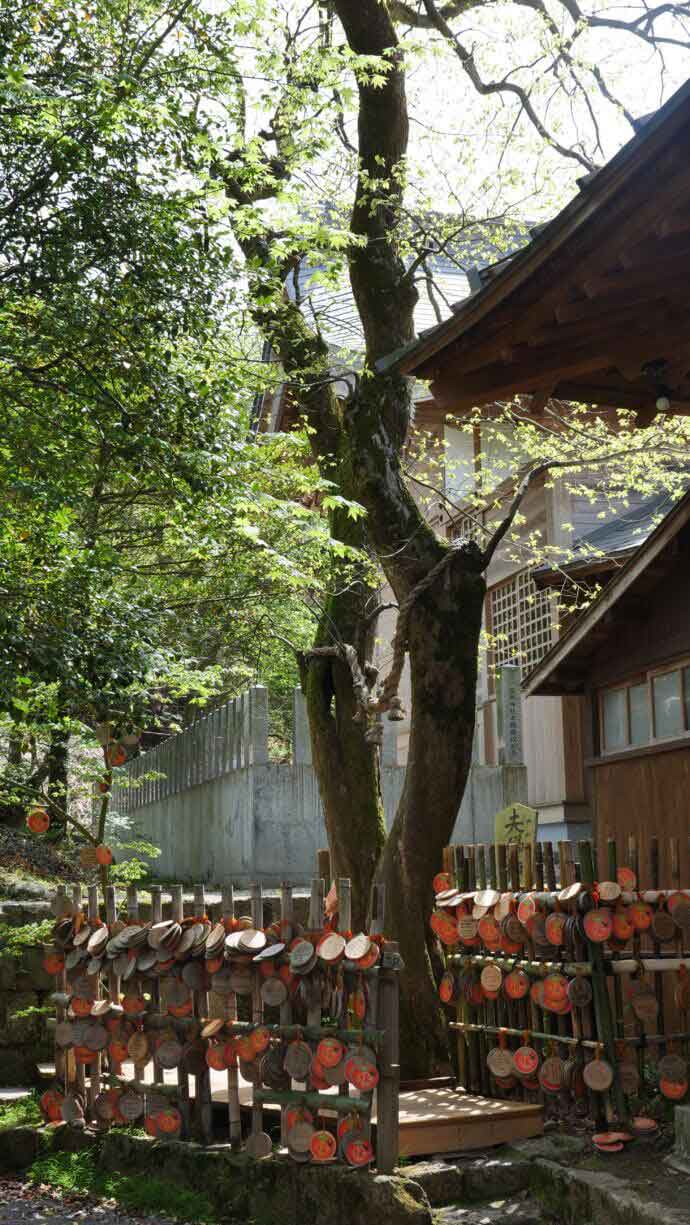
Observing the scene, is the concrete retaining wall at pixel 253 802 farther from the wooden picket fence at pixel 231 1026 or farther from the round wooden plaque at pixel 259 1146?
the round wooden plaque at pixel 259 1146

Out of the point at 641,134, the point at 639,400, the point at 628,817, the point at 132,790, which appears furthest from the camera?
the point at 132,790

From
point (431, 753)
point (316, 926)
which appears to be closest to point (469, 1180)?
point (316, 926)

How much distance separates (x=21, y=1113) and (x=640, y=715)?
19.9 feet

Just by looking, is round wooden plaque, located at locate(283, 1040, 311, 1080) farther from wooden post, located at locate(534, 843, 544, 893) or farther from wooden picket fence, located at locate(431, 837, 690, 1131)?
wooden post, located at locate(534, 843, 544, 893)

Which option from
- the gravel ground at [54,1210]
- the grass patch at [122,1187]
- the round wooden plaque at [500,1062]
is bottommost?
the gravel ground at [54,1210]

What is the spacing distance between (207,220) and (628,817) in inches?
239

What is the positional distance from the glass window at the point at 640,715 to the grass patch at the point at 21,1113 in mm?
5769

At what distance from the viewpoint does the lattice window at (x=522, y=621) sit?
16266 mm

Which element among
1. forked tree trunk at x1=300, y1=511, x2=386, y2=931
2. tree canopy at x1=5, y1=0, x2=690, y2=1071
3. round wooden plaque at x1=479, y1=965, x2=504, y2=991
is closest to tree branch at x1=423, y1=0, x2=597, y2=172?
tree canopy at x1=5, y1=0, x2=690, y2=1071

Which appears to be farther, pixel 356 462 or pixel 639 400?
pixel 356 462

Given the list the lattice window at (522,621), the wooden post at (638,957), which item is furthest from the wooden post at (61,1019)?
the lattice window at (522,621)

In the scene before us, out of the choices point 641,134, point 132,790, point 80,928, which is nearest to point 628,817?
point 80,928

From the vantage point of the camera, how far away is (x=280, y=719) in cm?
2509

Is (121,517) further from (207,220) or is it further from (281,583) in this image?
(207,220)
